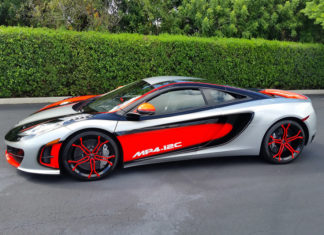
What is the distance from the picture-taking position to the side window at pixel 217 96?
4768 mm

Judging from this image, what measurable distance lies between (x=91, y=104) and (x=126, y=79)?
7.34 m

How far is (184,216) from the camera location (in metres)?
3.50

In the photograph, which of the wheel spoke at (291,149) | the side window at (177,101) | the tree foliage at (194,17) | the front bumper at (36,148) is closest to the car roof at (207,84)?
the side window at (177,101)

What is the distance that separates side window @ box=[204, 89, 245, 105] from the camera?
4768mm

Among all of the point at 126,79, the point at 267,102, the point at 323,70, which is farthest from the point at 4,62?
the point at 323,70

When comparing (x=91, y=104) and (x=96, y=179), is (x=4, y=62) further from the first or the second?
(x=96, y=179)

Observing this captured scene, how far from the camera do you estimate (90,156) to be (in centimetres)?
425

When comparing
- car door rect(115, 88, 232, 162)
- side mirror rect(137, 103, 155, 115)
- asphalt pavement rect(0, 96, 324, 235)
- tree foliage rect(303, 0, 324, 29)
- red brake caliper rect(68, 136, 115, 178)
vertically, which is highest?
tree foliage rect(303, 0, 324, 29)

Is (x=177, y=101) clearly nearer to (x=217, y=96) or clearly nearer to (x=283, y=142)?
(x=217, y=96)

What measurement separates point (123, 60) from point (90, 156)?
8205 mm

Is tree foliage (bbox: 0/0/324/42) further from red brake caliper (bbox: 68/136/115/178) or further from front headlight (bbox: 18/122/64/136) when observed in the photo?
red brake caliper (bbox: 68/136/115/178)

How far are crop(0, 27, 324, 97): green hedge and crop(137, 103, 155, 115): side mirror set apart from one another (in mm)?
7735

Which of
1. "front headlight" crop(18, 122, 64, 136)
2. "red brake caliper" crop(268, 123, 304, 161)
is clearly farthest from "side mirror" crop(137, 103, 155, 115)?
"red brake caliper" crop(268, 123, 304, 161)

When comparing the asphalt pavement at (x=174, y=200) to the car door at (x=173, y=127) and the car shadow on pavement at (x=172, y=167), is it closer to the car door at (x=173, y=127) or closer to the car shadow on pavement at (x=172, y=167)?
the car shadow on pavement at (x=172, y=167)
